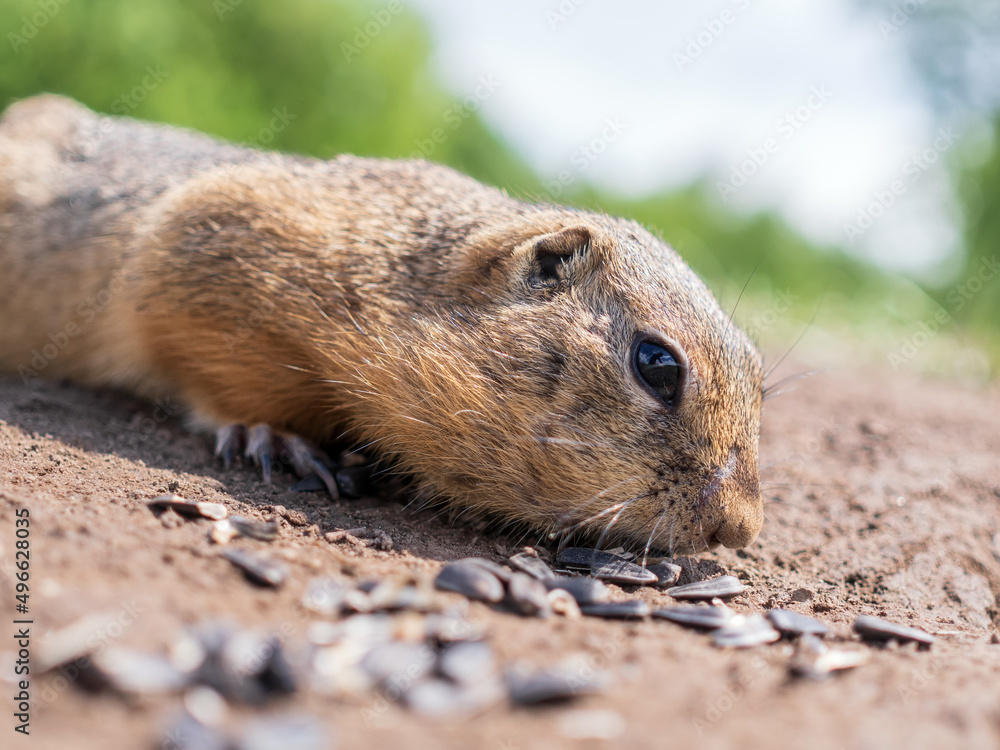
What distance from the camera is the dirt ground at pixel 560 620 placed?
91.3 inches

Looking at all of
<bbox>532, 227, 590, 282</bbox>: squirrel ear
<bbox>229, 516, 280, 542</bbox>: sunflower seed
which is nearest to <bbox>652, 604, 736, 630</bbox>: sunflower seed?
<bbox>229, 516, 280, 542</bbox>: sunflower seed

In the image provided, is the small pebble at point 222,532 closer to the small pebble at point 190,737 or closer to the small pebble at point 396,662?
the small pebble at point 396,662

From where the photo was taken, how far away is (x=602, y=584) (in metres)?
3.65

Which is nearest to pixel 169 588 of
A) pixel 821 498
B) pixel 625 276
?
pixel 625 276

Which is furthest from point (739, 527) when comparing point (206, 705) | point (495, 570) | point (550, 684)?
point (206, 705)

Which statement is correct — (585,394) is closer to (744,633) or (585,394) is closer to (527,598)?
(527,598)

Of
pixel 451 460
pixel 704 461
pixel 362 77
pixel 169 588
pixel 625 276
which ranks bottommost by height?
pixel 169 588

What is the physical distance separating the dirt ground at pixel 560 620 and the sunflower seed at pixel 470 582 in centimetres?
7

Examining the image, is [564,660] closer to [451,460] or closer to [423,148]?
[451,460]

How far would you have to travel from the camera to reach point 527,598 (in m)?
3.18

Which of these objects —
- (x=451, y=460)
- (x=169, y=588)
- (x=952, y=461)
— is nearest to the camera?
(x=169, y=588)

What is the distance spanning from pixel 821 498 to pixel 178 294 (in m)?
4.68

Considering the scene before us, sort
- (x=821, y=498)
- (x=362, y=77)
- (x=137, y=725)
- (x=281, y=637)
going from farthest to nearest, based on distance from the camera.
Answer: (x=362, y=77)
(x=821, y=498)
(x=281, y=637)
(x=137, y=725)

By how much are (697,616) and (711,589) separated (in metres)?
0.52
